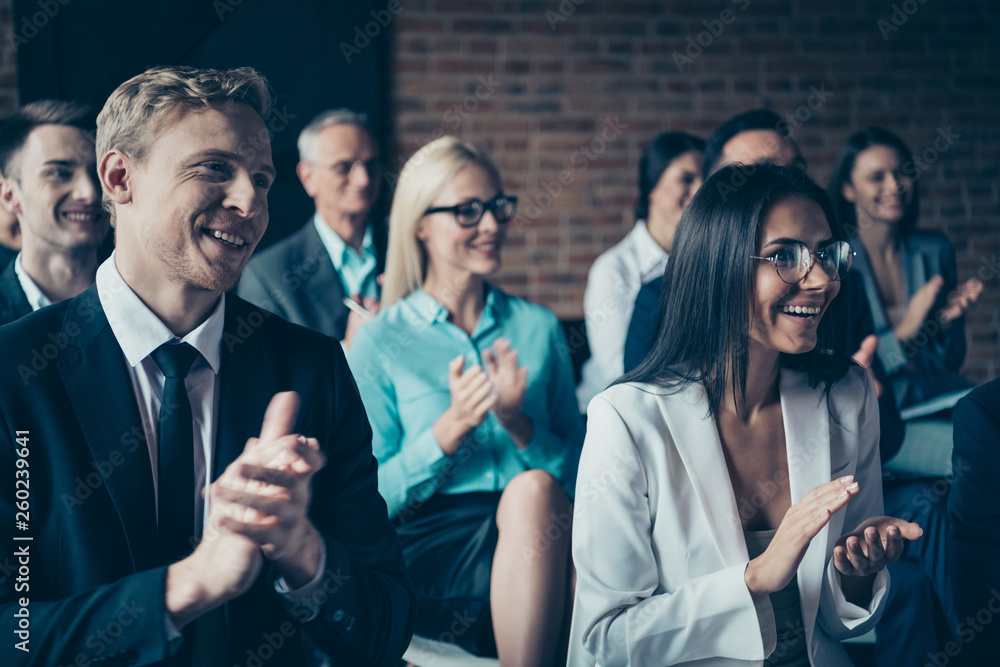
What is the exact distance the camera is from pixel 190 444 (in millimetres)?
1288

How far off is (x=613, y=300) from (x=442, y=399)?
1.12 meters

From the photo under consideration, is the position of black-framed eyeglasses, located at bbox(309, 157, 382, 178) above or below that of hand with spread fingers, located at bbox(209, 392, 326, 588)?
above

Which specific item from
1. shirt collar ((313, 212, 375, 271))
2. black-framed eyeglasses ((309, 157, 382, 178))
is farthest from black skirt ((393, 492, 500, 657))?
black-framed eyeglasses ((309, 157, 382, 178))

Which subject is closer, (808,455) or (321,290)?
(808,455)

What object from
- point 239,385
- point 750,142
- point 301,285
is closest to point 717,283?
point 239,385

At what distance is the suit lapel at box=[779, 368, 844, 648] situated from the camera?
1.49m

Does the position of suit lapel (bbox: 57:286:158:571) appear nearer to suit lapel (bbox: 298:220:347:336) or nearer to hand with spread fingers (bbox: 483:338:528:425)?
hand with spread fingers (bbox: 483:338:528:425)

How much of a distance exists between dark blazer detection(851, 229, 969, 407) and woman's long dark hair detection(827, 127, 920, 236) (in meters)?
0.08

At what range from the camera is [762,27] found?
4.64 m

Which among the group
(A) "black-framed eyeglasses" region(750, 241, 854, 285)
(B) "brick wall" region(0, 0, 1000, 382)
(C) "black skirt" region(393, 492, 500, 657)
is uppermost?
(B) "brick wall" region(0, 0, 1000, 382)

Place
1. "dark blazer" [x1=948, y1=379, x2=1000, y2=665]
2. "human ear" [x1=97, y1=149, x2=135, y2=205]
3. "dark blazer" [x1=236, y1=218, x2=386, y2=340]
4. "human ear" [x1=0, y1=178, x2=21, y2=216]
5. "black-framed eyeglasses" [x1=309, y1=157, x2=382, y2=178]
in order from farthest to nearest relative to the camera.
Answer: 1. "black-framed eyeglasses" [x1=309, y1=157, x2=382, y2=178]
2. "dark blazer" [x1=236, y1=218, x2=386, y2=340]
3. "human ear" [x1=0, y1=178, x2=21, y2=216]
4. "dark blazer" [x1=948, y1=379, x2=1000, y2=665]
5. "human ear" [x1=97, y1=149, x2=135, y2=205]

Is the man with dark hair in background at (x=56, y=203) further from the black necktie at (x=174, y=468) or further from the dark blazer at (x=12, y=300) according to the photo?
the black necktie at (x=174, y=468)

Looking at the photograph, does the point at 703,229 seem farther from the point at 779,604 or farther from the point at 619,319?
the point at 619,319

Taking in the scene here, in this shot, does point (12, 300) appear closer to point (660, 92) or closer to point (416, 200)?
point (416, 200)
